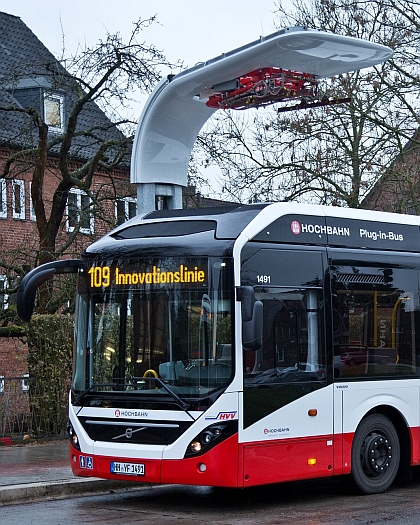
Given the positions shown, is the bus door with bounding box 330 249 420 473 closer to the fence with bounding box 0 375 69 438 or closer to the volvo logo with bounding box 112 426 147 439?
the volvo logo with bounding box 112 426 147 439

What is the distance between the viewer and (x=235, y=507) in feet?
35.1

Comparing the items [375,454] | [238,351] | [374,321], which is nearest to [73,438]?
[238,351]

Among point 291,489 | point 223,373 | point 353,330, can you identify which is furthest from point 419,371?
point 223,373

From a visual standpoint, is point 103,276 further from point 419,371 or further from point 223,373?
point 419,371

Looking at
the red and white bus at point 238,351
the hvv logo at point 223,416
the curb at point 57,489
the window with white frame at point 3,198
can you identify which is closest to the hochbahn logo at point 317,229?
the red and white bus at point 238,351

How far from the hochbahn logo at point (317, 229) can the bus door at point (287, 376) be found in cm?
21

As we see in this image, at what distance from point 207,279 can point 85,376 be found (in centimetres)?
177

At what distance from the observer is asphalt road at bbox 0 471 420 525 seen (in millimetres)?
9695

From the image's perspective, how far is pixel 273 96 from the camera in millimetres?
12156

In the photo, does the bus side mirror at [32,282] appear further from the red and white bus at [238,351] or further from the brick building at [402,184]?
the brick building at [402,184]

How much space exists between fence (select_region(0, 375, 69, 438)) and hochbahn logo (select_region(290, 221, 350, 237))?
25.7 feet

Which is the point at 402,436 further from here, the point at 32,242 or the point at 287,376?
the point at 32,242

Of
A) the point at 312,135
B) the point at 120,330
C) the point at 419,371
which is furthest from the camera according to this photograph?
the point at 312,135

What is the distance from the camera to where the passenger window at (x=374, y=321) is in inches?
443
